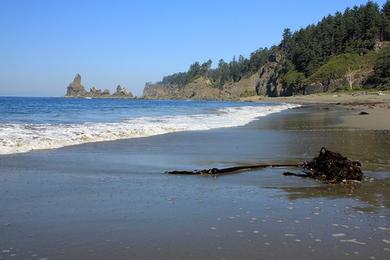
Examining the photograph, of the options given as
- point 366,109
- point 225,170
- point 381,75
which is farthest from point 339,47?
point 225,170

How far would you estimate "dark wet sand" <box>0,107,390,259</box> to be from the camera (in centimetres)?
454

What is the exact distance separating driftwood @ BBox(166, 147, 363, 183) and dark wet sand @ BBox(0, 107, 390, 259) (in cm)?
32

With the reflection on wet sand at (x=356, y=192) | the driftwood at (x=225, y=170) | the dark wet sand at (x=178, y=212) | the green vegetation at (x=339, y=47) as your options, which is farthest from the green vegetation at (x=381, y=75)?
the reflection on wet sand at (x=356, y=192)

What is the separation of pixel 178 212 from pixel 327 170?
3.80 metres

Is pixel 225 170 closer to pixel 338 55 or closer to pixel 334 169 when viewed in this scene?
pixel 334 169

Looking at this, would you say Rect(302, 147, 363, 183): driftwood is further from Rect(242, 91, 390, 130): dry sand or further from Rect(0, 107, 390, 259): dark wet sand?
Rect(242, 91, 390, 130): dry sand

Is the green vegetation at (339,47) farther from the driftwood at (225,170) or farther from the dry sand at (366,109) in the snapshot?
the driftwood at (225,170)

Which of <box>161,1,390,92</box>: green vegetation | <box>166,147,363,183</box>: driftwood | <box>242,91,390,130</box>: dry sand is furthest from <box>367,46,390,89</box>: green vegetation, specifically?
<box>166,147,363,183</box>: driftwood

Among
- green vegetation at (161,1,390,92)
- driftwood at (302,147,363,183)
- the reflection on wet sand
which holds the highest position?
green vegetation at (161,1,390,92)

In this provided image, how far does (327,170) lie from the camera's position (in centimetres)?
857

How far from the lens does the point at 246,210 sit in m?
6.09

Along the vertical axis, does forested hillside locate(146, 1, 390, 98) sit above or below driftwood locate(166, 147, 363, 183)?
above

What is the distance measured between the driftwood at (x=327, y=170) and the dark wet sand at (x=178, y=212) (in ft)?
1.03

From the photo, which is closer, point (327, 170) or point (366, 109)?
point (327, 170)
